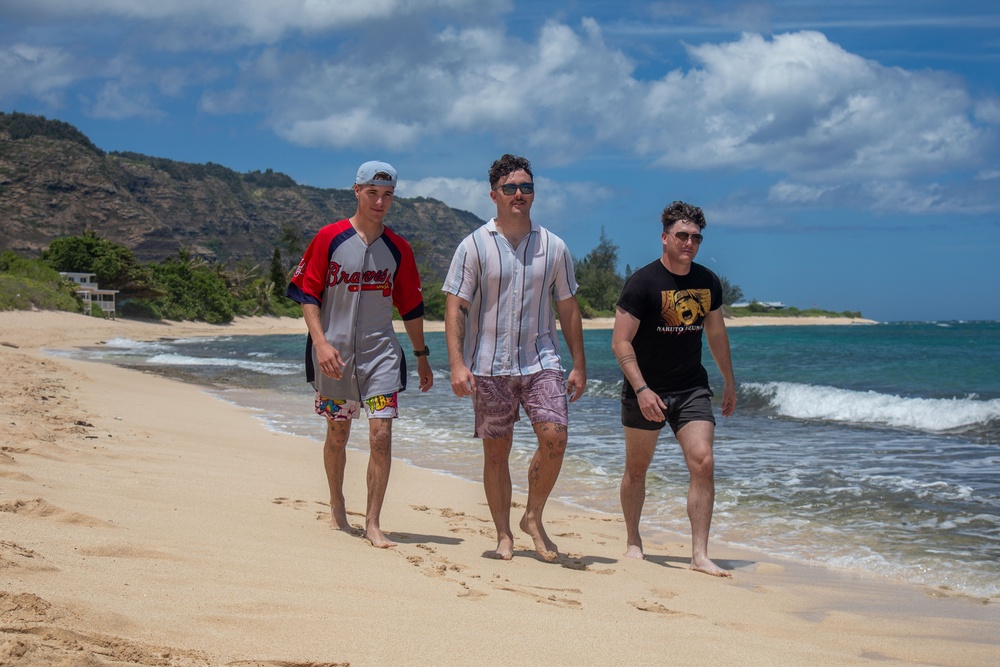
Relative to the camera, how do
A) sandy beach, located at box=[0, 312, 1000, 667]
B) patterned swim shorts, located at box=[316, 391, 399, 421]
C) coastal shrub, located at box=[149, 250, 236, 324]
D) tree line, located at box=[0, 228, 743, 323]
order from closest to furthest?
sandy beach, located at box=[0, 312, 1000, 667] → patterned swim shorts, located at box=[316, 391, 399, 421] → tree line, located at box=[0, 228, 743, 323] → coastal shrub, located at box=[149, 250, 236, 324]

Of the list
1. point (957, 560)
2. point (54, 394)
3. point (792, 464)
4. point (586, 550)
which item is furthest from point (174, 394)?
point (957, 560)

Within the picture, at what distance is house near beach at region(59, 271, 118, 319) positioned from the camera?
178 feet

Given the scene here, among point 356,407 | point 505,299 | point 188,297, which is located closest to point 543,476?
point 505,299

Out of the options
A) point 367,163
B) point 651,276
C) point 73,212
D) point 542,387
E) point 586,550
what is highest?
point 73,212

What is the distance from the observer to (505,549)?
15.0 ft

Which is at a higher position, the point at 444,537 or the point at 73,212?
the point at 73,212

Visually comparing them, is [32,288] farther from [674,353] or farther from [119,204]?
[119,204]

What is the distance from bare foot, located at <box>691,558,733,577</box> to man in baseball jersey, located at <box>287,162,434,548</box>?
160 centimetres

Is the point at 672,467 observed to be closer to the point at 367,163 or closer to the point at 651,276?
the point at 651,276

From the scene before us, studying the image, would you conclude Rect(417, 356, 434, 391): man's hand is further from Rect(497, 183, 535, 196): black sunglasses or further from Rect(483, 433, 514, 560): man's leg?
Rect(497, 183, 535, 196): black sunglasses

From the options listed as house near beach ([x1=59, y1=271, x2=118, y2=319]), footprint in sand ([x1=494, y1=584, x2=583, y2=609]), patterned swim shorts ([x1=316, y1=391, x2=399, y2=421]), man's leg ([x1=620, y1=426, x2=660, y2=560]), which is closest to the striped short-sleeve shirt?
patterned swim shorts ([x1=316, y1=391, x2=399, y2=421])

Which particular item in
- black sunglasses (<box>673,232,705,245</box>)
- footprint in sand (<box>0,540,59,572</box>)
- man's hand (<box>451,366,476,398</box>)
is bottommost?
footprint in sand (<box>0,540,59,572</box>)

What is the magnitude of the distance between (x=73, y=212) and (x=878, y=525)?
451 feet

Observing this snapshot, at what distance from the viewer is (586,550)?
5098 mm
